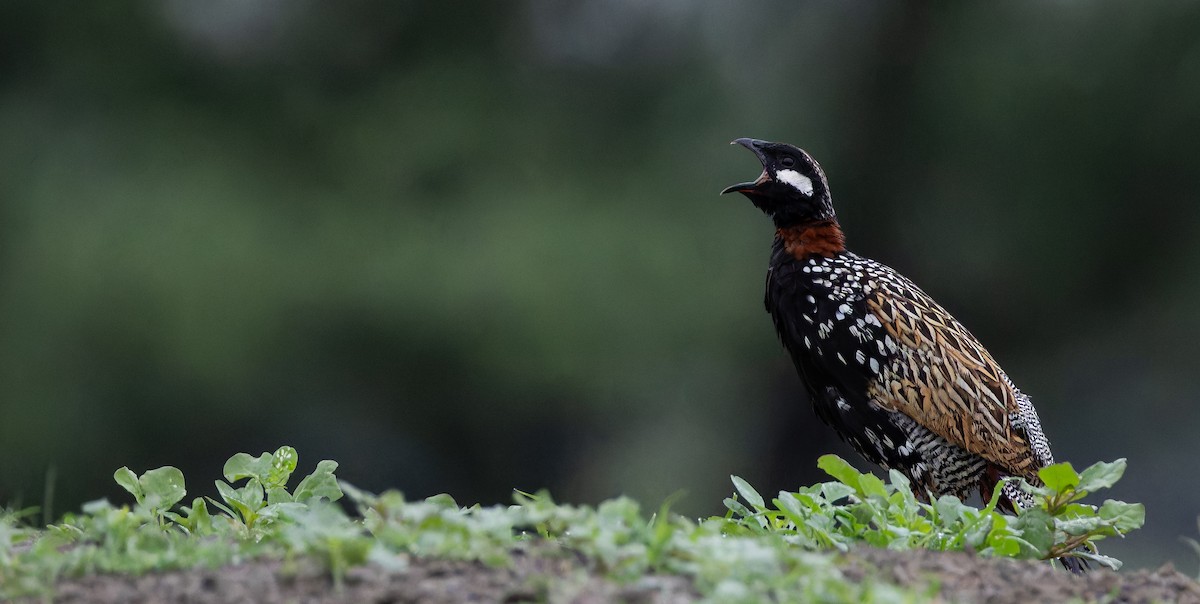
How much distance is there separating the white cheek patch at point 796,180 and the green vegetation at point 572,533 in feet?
6.06

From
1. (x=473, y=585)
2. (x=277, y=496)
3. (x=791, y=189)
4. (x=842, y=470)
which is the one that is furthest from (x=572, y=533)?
(x=791, y=189)

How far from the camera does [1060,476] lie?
3049 mm

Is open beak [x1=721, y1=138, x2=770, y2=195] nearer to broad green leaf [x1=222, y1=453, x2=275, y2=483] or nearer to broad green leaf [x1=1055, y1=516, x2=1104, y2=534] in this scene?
broad green leaf [x1=1055, y1=516, x2=1104, y2=534]

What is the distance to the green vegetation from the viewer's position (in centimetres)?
224

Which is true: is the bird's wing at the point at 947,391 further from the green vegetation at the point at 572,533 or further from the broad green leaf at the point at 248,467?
the broad green leaf at the point at 248,467

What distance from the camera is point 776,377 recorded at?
28.7 feet

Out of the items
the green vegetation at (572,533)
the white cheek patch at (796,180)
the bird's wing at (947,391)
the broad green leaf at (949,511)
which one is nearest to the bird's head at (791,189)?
the white cheek patch at (796,180)

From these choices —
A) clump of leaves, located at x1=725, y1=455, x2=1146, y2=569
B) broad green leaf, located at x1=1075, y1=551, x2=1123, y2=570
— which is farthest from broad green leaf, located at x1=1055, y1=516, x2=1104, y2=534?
broad green leaf, located at x1=1075, y1=551, x2=1123, y2=570

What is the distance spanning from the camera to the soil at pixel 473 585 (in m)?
2.15

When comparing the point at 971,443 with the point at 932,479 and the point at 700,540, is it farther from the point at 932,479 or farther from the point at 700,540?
the point at 700,540

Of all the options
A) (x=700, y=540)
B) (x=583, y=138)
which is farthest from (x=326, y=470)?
(x=583, y=138)

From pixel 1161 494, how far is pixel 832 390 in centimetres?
494

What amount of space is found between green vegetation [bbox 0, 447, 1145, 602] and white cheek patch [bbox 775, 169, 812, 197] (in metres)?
1.85

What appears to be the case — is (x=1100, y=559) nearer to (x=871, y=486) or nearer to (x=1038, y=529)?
(x=1038, y=529)
